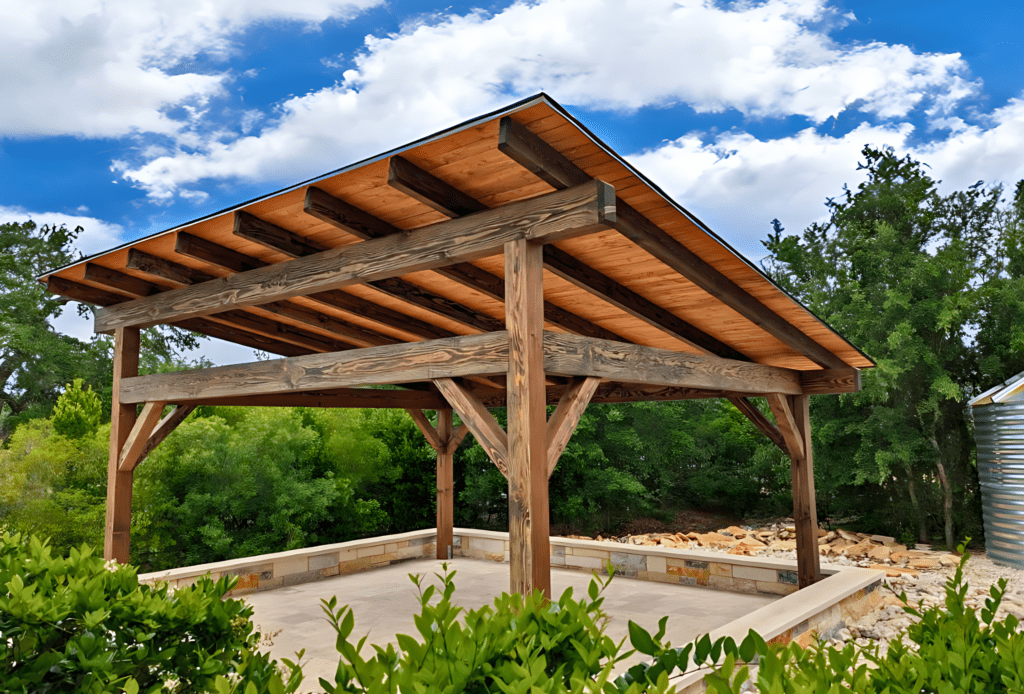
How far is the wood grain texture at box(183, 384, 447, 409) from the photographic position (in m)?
6.60

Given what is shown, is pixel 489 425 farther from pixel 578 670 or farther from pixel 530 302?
pixel 578 670

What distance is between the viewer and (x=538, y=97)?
122 inches

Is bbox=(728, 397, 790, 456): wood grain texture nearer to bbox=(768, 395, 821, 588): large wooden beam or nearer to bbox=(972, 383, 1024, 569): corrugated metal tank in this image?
bbox=(768, 395, 821, 588): large wooden beam

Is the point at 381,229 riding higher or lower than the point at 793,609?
higher

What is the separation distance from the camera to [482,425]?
380cm

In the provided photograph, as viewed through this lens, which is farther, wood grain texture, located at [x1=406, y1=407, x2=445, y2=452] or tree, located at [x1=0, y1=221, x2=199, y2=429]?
tree, located at [x1=0, y1=221, x2=199, y2=429]

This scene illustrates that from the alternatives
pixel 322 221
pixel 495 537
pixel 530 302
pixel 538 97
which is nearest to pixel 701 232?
pixel 530 302

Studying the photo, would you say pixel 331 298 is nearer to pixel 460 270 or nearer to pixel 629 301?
pixel 460 270

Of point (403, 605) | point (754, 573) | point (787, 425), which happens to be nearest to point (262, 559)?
point (403, 605)

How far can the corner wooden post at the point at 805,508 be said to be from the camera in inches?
271

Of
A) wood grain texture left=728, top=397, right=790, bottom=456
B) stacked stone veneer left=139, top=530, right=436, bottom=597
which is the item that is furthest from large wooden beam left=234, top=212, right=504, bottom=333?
stacked stone veneer left=139, top=530, right=436, bottom=597

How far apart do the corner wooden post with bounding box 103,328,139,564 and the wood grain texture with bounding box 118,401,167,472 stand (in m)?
0.10

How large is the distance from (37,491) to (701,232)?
31.9ft

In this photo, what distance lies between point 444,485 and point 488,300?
4237 mm
